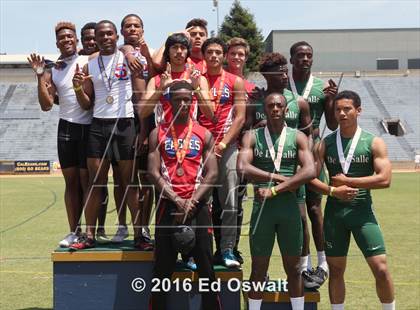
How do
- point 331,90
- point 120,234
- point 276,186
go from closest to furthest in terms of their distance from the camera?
point 276,186, point 331,90, point 120,234

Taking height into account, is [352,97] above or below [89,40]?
below

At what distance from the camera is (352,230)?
4.55 meters

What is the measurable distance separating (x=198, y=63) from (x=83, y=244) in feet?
6.78

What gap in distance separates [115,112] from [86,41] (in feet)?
3.85

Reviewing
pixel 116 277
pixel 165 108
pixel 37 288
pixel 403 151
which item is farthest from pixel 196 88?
pixel 403 151

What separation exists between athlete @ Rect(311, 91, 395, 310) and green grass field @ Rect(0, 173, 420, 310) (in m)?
1.48

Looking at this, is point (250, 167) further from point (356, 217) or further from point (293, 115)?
point (356, 217)

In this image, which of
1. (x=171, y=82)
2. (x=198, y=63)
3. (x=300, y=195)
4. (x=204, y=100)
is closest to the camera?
(x=171, y=82)

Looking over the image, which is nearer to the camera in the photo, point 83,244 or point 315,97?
point 83,244

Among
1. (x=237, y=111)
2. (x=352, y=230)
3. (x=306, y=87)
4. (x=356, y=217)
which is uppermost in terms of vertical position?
(x=306, y=87)

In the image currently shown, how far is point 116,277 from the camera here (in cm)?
496

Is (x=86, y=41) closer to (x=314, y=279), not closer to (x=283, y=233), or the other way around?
(x=283, y=233)

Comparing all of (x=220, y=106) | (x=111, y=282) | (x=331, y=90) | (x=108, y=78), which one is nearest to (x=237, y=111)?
(x=220, y=106)

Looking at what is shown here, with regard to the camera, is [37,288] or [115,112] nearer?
[115,112]
